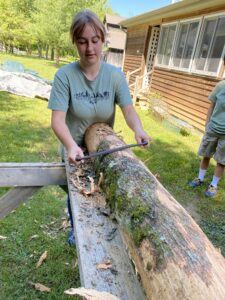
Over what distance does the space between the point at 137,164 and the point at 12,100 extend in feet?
25.2

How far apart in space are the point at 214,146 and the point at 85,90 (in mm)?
2672

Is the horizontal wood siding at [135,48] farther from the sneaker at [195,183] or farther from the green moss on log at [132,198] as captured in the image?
the green moss on log at [132,198]

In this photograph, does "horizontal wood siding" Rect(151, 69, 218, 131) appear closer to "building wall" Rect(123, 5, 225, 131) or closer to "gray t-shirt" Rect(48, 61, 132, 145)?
"building wall" Rect(123, 5, 225, 131)

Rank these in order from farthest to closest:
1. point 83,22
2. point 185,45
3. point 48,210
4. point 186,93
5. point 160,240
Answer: point 185,45 → point 186,93 → point 48,210 → point 83,22 → point 160,240

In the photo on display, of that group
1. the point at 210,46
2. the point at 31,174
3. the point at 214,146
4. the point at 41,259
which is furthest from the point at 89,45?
the point at 210,46

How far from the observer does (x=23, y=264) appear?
104 inches

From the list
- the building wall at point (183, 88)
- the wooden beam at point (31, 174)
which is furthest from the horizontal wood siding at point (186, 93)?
the wooden beam at point (31, 174)

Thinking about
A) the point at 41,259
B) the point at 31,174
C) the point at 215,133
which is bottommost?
the point at 41,259

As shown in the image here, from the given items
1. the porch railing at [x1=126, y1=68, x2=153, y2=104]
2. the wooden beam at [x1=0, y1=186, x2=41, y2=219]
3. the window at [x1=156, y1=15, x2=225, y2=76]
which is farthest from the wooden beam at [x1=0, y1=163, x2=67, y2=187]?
the porch railing at [x1=126, y1=68, x2=153, y2=104]

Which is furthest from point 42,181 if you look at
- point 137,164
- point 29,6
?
point 29,6

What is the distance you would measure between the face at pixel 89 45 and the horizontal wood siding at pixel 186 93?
6096mm

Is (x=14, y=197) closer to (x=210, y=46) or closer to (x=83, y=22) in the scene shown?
(x=83, y=22)

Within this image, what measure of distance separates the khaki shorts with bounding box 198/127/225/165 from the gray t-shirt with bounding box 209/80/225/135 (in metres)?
0.11

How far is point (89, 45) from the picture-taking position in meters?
1.90
